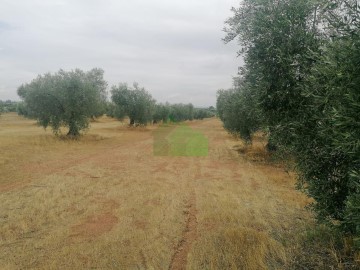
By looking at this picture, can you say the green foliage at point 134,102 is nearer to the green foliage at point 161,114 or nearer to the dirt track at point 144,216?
the green foliage at point 161,114

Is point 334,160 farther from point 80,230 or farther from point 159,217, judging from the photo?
point 80,230

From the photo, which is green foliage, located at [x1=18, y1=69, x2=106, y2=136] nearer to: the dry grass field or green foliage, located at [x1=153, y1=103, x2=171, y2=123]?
the dry grass field

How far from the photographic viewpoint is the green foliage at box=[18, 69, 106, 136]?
1565 inches

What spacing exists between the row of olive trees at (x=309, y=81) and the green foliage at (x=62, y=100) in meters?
33.4

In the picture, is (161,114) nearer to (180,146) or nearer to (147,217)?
(180,146)

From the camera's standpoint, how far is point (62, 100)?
39781mm

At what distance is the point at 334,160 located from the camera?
8.23m

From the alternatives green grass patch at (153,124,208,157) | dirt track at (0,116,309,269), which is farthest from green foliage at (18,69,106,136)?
dirt track at (0,116,309,269)

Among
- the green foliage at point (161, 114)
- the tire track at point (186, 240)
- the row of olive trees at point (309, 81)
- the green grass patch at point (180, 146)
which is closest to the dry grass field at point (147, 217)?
the tire track at point (186, 240)

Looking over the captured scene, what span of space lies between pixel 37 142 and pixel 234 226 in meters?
30.5

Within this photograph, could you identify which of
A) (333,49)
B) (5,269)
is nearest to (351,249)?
(333,49)

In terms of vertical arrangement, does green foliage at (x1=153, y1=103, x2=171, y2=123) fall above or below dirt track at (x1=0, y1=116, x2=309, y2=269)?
above

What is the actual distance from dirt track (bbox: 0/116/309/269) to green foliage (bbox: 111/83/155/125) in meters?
44.2

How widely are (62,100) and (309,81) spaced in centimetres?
3744
